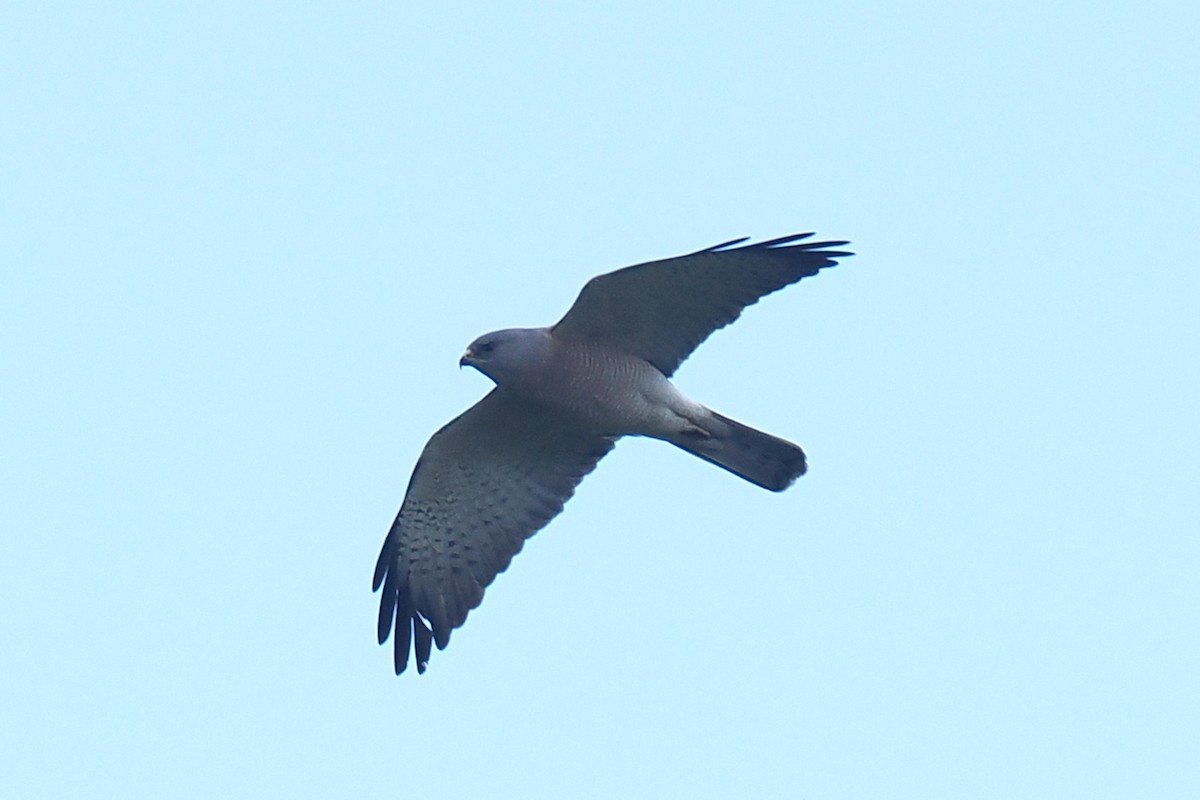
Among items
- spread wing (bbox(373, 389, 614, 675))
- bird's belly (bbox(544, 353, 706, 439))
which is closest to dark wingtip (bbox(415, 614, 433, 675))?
spread wing (bbox(373, 389, 614, 675))

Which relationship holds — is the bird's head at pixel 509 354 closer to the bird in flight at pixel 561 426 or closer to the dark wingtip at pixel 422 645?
the bird in flight at pixel 561 426

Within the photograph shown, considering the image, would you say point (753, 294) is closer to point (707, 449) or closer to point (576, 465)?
point (707, 449)

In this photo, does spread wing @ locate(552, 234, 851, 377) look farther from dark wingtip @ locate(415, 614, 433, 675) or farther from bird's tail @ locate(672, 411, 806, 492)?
dark wingtip @ locate(415, 614, 433, 675)

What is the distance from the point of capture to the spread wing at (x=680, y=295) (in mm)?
9812

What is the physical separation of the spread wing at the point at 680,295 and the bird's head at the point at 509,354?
0.53 feet

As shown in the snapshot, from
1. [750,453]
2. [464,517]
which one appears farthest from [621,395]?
[464,517]

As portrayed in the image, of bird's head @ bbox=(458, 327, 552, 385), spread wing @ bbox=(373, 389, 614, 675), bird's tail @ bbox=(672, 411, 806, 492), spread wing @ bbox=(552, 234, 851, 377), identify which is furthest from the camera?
spread wing @ bbox=(373, 389, 614, 675)

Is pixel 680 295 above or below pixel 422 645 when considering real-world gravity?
above

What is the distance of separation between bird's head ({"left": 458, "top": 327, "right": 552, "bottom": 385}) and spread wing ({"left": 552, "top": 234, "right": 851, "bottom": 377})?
16cm

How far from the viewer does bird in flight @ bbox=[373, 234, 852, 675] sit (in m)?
9.93

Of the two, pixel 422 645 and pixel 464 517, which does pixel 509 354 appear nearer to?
pixel 464 517

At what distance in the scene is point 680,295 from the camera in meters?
10.0

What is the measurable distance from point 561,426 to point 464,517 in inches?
38.2

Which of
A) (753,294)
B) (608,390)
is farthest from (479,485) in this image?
(753,294)
